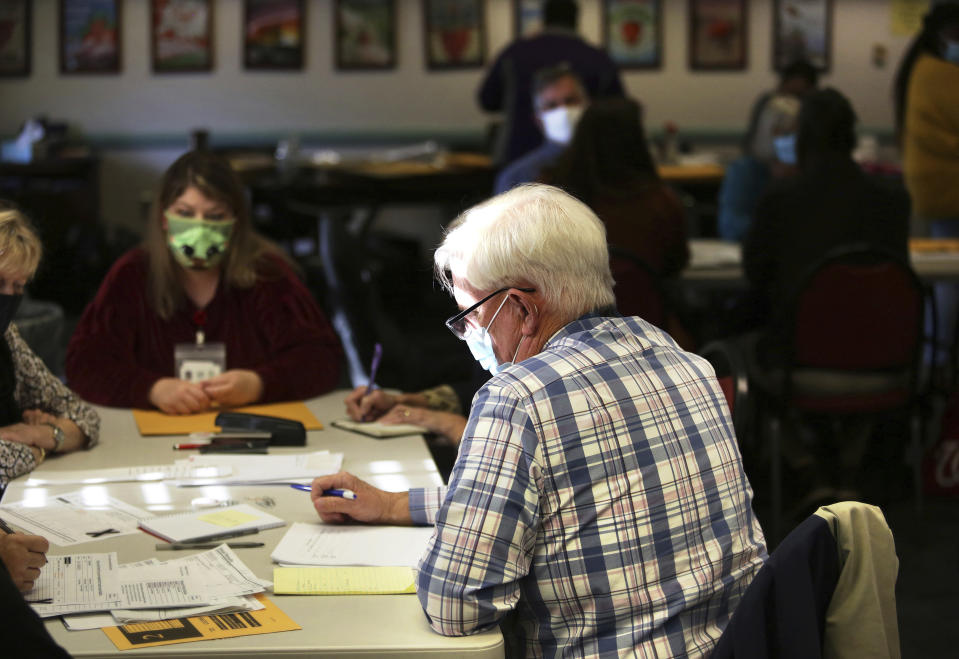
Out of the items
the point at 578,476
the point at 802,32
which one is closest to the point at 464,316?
the point at 578,476

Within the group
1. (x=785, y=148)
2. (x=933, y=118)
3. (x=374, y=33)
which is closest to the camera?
(x=785, y=148)

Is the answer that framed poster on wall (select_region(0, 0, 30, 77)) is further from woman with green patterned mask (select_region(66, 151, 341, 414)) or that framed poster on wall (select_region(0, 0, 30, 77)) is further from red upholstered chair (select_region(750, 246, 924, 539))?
red upholstered chair (select_region(750, 246, 924, 539))

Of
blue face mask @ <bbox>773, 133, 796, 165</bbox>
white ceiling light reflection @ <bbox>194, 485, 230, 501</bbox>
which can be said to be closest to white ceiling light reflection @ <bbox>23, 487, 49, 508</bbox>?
white ceiling light reflection @ <bbox>194, 485, 230, 501</bbox>

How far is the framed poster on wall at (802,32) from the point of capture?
28.2ft

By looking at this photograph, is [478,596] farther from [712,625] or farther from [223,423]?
[223,423]

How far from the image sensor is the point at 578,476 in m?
1.34

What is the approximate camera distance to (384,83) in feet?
27.3

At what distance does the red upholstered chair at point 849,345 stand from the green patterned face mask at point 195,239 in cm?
171

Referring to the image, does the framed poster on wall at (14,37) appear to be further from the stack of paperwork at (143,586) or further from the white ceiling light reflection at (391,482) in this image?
the stack of paperwork at (143,586)

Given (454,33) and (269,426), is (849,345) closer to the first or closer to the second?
(269,426)

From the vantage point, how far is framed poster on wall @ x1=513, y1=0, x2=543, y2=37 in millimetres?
8367

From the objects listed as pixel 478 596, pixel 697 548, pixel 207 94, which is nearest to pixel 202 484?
pixel 478 596

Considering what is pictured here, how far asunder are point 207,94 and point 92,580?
713 centimetres

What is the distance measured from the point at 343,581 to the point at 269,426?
0.80m
